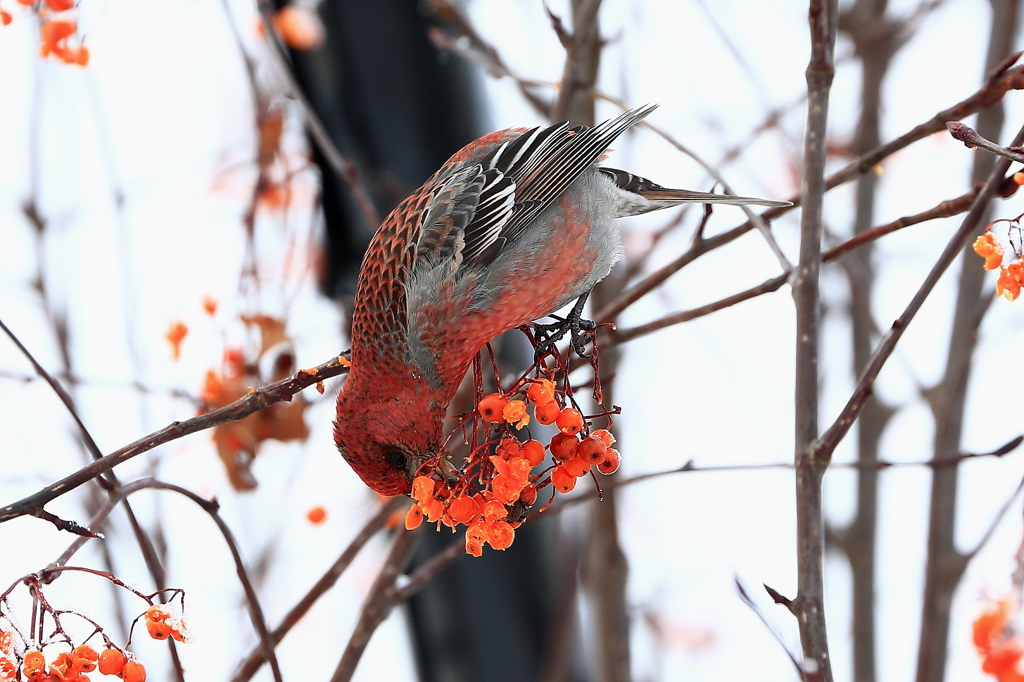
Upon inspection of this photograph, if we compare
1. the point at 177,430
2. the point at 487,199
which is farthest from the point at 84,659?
the point at 487,199

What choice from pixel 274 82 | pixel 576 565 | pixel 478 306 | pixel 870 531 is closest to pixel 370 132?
pixel 274 82

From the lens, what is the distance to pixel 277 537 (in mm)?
3779

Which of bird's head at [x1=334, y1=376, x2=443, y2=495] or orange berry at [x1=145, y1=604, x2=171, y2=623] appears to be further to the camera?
bird's head at [x1=334, y1=376, x2=443, y2=495]

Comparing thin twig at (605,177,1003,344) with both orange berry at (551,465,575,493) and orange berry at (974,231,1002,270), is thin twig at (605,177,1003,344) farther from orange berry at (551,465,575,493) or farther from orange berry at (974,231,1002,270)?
orange berry at (551,465,575,493)

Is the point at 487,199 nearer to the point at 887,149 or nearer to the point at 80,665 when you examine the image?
the point at 887,149

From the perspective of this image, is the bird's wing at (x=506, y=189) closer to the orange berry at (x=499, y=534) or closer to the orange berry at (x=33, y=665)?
the orange berry at (x=499, y=534)

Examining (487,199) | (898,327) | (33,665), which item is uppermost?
(487,199)

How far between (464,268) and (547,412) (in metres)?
0.68

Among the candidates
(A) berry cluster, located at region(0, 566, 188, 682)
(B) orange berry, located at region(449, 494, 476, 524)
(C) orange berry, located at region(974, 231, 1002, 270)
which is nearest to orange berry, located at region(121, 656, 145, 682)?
(A) berry cluster, located at region(0, 566, 188, 682)

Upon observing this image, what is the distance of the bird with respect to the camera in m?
1.90

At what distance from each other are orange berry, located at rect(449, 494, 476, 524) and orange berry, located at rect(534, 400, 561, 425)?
0.65ft

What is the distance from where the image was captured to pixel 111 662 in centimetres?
144

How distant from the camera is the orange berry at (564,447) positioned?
1.64m

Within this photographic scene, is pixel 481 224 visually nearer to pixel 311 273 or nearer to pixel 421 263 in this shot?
pixel 421 263
